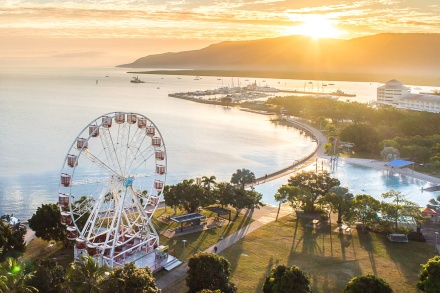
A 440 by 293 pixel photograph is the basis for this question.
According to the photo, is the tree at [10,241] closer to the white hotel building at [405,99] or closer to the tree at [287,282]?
the tree at [287,282]

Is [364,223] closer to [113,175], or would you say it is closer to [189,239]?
[189,239]

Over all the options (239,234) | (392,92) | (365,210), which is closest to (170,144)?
(239,234)

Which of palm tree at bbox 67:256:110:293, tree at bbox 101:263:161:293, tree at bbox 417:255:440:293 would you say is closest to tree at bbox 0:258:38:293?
palm tree at bbox 67:256:110:293

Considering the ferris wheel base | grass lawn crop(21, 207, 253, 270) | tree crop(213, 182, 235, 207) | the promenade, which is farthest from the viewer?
tree crop(213, 182, 235, 207)

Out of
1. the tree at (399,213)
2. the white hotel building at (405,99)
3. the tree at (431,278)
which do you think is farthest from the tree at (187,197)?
the white hotel building at (405,99)

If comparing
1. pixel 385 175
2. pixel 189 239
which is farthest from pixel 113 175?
pixel 385 175

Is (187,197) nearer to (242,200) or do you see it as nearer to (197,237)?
(242,200)

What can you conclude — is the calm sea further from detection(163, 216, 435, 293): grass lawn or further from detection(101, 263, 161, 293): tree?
detection(101, 263, 161, 293): tree
